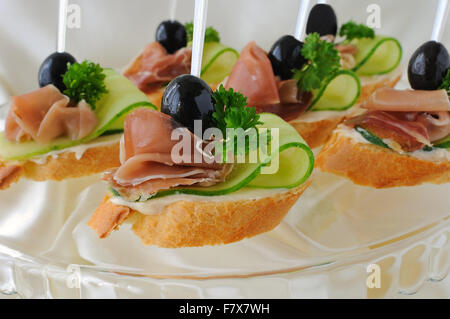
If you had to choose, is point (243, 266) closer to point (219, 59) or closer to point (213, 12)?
point (219, 59)

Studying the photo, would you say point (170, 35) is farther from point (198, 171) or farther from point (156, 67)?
point (198, 171)

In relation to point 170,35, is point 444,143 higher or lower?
lower

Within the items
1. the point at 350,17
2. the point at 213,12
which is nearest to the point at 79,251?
the point at 213,12

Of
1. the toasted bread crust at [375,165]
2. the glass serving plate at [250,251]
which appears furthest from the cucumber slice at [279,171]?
the toasted bread crust at [375,165]

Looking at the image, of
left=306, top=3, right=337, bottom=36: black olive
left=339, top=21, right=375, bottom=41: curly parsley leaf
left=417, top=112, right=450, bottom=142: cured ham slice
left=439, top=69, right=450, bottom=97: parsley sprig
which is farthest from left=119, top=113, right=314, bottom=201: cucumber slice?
left=339, top=21, right=375, bottom=41: curly parsley leaf

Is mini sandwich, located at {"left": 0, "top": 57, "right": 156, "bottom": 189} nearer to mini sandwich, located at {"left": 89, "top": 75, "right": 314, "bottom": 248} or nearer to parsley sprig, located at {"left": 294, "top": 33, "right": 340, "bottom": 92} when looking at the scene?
mini sandwich, located at {"left": 89, "top": 75, "right": 314, "bottom": 248}

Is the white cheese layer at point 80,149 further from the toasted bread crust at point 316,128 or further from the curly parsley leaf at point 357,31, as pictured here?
the curly parsley leaf at point 357,31

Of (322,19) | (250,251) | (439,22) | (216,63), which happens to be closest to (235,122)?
(250,251)
